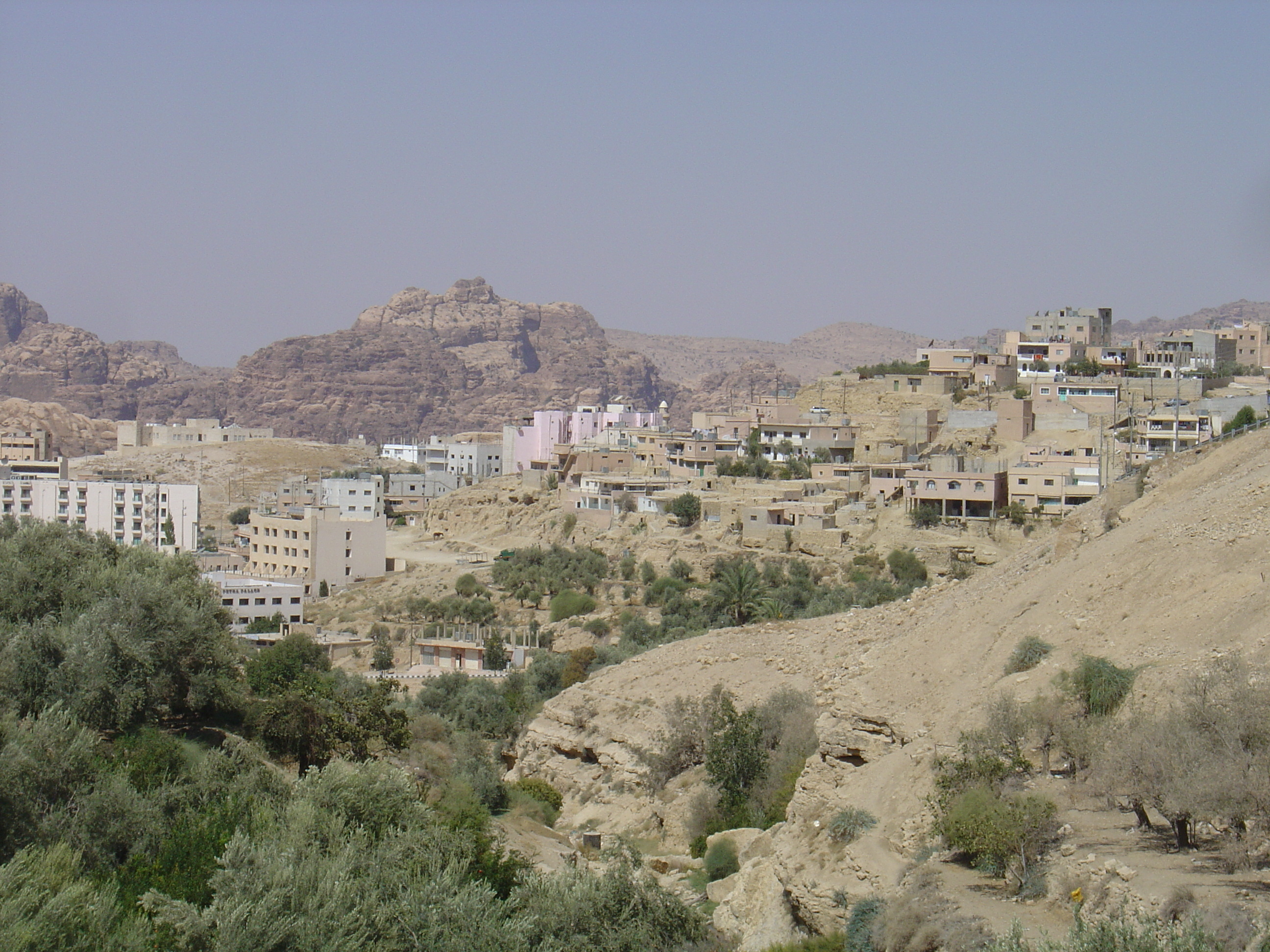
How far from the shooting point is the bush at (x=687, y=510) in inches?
1663

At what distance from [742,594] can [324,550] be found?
64.5 ft

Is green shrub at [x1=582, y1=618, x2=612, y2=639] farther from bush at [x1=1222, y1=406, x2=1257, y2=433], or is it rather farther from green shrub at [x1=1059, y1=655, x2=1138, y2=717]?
green shrub at [x1=1059, y1=655, x2=1138, y2=717]

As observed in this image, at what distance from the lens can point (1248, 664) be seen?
1002 centimetres

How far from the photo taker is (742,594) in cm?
3316

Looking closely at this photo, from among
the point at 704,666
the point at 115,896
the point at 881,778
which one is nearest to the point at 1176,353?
the point at 704,666

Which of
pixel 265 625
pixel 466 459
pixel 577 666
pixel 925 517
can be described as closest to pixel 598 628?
pixel 577 666

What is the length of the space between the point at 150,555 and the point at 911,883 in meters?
15.8

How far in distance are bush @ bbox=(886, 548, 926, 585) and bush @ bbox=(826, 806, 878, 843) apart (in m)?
23.5

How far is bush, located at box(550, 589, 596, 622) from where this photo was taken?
37.3 metres

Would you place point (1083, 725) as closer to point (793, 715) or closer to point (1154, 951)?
point (1154, 951)

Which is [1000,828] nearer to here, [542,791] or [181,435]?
[542,791]

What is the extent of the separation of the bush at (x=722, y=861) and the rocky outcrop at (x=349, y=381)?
137 metres

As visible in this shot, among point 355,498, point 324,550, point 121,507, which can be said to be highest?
point 355,498

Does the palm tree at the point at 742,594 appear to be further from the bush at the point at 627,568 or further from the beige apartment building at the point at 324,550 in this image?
the beige apartment building at the point at 324,550
